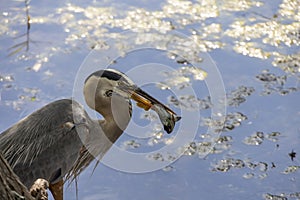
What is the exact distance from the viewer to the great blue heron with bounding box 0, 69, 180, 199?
12.7 ft

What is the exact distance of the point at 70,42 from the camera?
6.12 meters

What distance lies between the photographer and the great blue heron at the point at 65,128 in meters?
3.88

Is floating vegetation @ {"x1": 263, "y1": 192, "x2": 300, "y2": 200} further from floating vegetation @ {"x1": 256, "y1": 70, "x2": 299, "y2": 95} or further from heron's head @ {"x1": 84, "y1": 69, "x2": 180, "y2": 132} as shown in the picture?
floating vegetation @ {"x1": 256, "y1": 70, "x2": 299, "y2": 95}

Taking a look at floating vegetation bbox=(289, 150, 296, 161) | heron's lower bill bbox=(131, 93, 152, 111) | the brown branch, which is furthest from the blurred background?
the brown branch

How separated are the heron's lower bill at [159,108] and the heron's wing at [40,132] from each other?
41 centimetres

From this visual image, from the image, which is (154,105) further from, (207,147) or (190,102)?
(190,102)

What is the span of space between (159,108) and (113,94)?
393 millimetres

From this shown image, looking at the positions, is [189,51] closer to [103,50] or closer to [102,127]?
[103,50]

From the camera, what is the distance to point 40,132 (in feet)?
13.0

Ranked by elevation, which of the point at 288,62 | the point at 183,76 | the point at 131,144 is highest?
the point at 288,62

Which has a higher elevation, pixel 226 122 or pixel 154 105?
pixel 154 105

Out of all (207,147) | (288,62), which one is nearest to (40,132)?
(207,147)

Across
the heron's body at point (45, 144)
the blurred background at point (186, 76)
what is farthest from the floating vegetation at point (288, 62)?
the heron's body at point (45, 144)

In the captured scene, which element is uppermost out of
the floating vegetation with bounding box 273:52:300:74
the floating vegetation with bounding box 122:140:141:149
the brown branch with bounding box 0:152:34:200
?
the brown branch with bounding box 0:152:34:200
